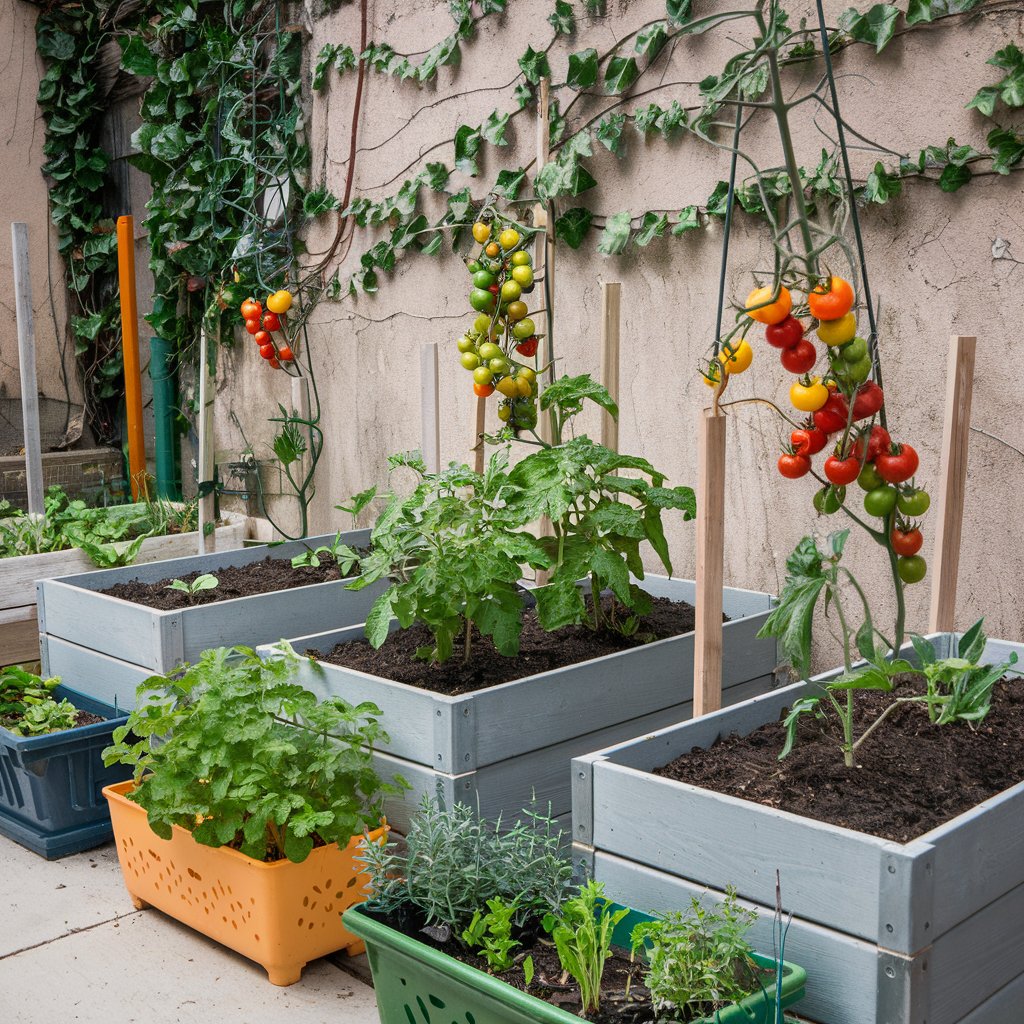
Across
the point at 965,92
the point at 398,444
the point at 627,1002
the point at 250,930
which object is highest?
the point at 965,92

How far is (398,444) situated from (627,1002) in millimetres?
2624

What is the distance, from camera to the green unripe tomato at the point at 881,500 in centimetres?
182

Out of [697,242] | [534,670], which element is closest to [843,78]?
[697,242]

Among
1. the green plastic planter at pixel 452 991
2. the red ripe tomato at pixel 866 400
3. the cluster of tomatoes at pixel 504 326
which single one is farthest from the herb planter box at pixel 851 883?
the cluster of tomatoes at pixel 504 326

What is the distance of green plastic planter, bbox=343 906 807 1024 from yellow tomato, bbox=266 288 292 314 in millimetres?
2601

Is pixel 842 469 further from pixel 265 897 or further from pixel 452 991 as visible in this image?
pixel 265 897

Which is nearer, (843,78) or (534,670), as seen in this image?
(534,670)

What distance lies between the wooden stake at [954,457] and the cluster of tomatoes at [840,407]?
0.45m

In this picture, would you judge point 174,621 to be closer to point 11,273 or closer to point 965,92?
point 965,92

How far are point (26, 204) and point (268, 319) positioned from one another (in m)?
1.84

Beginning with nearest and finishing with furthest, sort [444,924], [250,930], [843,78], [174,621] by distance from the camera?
[444,924], [250,930], [843,78], [174,621]

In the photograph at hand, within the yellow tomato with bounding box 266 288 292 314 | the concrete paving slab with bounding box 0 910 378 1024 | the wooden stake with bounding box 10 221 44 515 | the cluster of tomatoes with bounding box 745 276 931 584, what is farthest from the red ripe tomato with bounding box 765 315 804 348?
the wooden stake with bounding box 10 221 44 515

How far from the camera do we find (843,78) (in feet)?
8.57

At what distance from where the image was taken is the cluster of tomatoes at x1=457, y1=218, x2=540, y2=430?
273 cm
